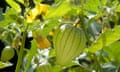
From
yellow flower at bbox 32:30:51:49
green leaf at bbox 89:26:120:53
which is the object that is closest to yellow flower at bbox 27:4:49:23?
yellow flower at bbox 32:30:51:49

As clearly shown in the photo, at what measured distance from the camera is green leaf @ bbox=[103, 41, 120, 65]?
1.02 meters

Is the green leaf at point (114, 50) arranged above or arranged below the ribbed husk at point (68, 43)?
below

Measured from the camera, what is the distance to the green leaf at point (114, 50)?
40.1 inches

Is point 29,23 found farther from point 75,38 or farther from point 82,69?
point 82,69

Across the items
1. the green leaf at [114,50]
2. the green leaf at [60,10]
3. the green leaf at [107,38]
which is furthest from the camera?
the green leaf at [114,50]

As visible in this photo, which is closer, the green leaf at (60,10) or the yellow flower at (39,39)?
the green leaf at (60,10)

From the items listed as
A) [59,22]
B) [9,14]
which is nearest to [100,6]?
[59,22]

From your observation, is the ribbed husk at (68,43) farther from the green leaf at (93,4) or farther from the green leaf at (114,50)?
the green leaf at (114,50)

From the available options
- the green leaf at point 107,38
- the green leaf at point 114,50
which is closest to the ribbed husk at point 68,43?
the green leaf at point 107,38

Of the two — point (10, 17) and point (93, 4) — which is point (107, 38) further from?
point (10, 17)

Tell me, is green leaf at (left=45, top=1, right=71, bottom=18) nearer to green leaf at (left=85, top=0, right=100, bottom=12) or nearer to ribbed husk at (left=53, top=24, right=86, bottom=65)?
ribbed husk at (left=53, top=24, right=86, bottom=65)

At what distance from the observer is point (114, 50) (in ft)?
3.37

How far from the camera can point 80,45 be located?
2.46 feet

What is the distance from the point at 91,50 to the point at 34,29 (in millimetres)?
137
